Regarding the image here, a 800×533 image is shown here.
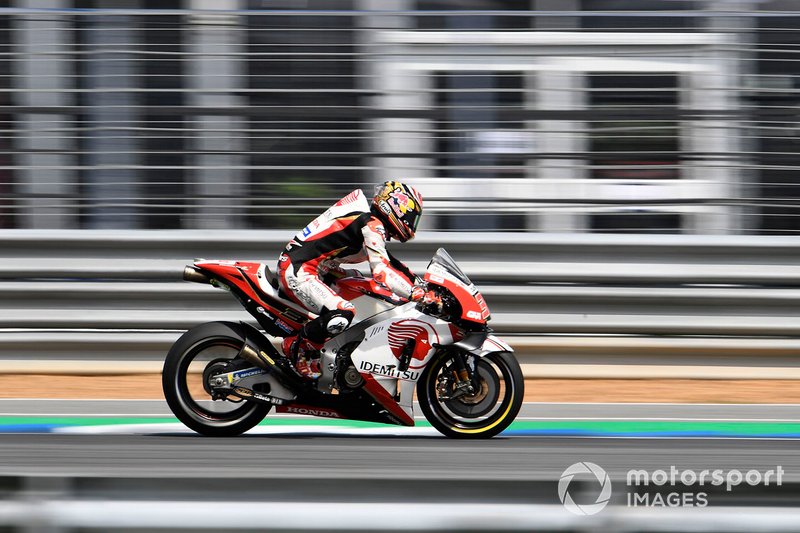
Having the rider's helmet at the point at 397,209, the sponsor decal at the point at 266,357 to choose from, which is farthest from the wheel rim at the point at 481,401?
the sponsor decal at the point at 266,357

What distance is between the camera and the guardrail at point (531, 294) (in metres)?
8.95

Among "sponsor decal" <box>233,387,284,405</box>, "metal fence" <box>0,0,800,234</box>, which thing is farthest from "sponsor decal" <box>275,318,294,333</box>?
"metal fence" <box>0,0,800,234</box>

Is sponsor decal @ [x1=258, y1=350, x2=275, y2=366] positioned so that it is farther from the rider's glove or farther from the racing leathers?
the rider's glove

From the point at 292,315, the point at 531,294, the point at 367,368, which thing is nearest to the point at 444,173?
the point at 531,294

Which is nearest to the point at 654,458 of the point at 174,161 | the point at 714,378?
the point at 714,378

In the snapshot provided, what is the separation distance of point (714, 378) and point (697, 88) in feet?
7.62

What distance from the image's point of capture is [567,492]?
2994 mm

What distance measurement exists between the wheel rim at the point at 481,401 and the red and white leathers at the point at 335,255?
1.95 ft

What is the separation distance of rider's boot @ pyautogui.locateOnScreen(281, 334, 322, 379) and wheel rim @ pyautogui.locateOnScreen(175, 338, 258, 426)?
319 mm

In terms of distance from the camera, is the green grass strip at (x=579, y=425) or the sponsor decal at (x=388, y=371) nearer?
the sponsor decal at (x=388, y=371)

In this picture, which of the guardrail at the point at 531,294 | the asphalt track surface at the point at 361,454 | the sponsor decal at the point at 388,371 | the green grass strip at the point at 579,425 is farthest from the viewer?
the guardrail at the point at 531,294

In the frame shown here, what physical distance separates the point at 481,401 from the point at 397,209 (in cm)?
123

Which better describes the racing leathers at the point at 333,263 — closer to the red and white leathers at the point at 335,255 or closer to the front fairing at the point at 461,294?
the red and white leathers at the point at 335,255

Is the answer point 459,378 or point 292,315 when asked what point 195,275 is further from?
point 459,378
